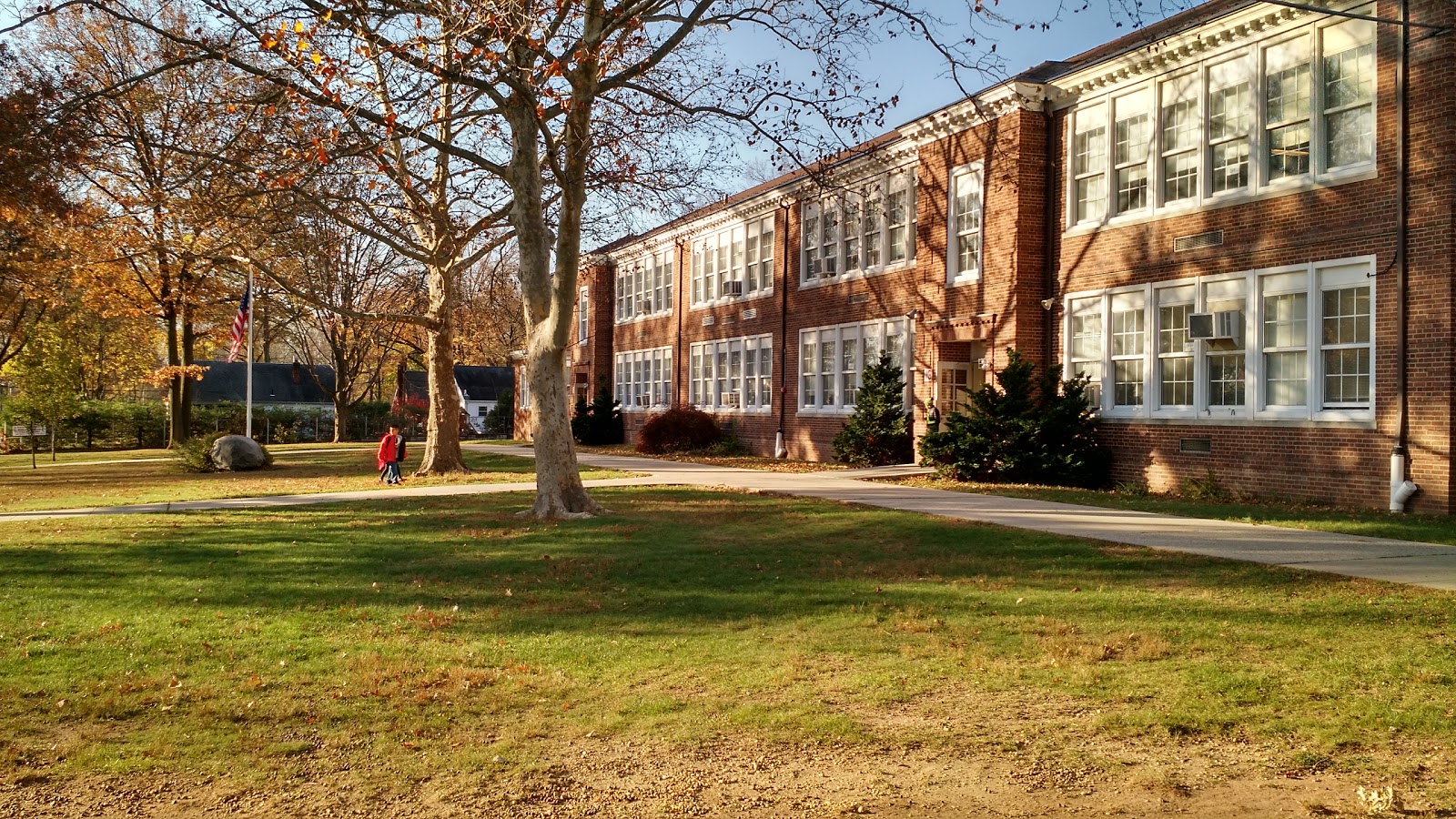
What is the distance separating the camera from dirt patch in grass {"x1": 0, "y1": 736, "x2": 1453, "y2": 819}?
4590mm

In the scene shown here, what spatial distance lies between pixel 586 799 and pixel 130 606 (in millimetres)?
5888

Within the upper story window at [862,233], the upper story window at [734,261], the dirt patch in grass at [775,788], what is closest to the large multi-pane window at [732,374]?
the upper story window at [734,261]

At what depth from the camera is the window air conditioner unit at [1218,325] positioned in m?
17.2

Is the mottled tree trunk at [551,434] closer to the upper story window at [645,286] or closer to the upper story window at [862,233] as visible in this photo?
the upper story window at [862,233]

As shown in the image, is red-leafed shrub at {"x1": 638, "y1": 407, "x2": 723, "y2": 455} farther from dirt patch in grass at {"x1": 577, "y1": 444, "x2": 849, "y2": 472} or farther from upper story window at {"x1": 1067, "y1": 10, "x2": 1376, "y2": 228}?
upper story window at {"x1": 1067, "y1": 10, "x2": 1376, "y2": 228}

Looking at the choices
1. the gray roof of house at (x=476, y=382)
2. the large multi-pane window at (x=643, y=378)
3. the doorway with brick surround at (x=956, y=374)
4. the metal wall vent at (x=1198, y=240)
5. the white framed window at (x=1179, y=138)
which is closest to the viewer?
the metal wall vent at (x=1198, y=240)

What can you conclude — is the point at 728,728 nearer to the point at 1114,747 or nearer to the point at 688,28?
the point at 1114,747

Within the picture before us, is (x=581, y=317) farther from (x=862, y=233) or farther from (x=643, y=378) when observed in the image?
(x=862, y=233)

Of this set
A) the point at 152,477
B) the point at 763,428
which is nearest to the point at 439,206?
the point at 152,477

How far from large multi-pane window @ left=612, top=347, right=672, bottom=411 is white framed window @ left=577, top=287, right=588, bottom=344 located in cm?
301

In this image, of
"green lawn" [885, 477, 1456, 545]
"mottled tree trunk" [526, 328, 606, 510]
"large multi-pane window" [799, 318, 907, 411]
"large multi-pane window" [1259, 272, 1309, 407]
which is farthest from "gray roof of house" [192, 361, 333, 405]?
"large multi-pane window" [1259, 272, 1309, 407]

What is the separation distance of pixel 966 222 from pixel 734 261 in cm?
1225

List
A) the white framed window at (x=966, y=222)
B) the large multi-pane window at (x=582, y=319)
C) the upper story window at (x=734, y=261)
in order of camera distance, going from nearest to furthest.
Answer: the white framed window at (x=966, y=222) < the upper story window at (x=734, y=261) < the large multi-pane window at (x=582, y=319)

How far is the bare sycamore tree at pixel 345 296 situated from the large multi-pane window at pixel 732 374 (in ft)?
31.0
